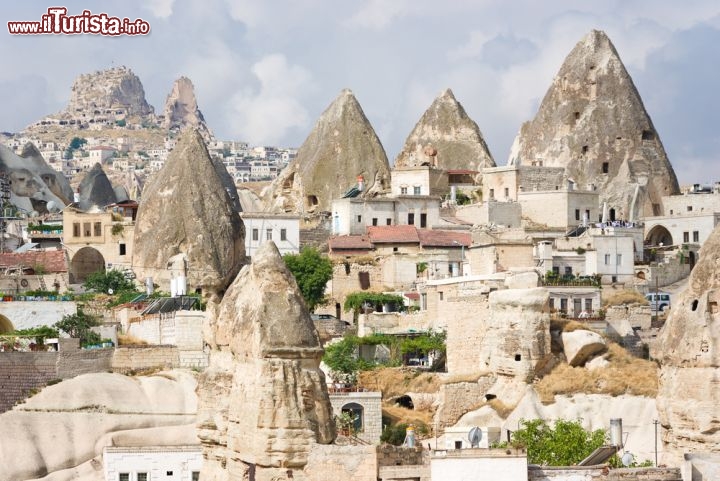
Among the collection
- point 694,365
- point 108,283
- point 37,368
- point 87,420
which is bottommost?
point 87,420

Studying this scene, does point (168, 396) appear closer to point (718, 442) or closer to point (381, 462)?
point (381, 462)

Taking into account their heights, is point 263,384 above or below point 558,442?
above

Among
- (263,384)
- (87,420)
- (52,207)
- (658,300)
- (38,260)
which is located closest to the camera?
(263,384)

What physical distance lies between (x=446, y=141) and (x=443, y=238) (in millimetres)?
18282

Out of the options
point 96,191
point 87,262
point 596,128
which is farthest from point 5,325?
point 96,191

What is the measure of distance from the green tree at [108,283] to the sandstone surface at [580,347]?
19719mm

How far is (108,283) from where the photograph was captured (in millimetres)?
69688

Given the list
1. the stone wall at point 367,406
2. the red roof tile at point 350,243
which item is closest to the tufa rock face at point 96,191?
the red roof tile at point 350,243

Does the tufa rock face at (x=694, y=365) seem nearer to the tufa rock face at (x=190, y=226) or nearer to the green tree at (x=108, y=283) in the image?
the tufa rock face at (x=190, y=226)

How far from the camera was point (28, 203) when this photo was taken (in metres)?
88.5

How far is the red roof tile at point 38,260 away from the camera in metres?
70.9

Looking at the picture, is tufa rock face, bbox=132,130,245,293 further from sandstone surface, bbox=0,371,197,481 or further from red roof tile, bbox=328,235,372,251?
sandstone surface, bbox=0,371,197,481

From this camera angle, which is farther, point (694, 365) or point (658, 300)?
point (658, 300)

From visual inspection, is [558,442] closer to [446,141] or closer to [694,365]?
[694,365]
